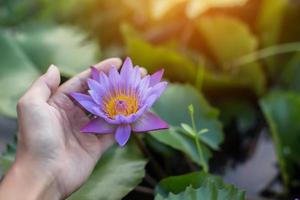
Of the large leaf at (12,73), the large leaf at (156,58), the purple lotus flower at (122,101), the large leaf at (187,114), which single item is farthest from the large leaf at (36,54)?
the purple lotus flower at (122,101)

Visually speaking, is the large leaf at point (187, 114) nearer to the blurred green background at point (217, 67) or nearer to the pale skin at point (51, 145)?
the blurred green background at point (217, 67)

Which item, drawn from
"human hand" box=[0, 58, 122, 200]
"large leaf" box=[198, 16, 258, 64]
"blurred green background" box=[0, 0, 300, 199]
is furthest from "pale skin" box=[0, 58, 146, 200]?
"large leaf" box=[198, 16, 258, 64]

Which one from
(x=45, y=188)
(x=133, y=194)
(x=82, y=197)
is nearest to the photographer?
(x=45, y=188)

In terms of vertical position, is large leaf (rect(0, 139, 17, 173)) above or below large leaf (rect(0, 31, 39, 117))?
below

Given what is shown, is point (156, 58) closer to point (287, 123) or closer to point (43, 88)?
point (287, 123)

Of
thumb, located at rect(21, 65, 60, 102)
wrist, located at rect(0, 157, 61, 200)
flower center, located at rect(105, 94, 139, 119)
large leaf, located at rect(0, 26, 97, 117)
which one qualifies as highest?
thumb, located at rect(21, 65, 60, 102)

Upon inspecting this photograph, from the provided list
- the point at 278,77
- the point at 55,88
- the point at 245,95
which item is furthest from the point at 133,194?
the point at 278,77

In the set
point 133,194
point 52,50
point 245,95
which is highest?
point 52,50

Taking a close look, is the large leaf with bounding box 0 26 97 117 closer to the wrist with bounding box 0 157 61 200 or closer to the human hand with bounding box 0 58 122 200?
the human hand with bounding box 0 58 122 200

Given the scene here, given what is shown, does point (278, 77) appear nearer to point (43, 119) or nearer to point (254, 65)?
point (254, 65)
